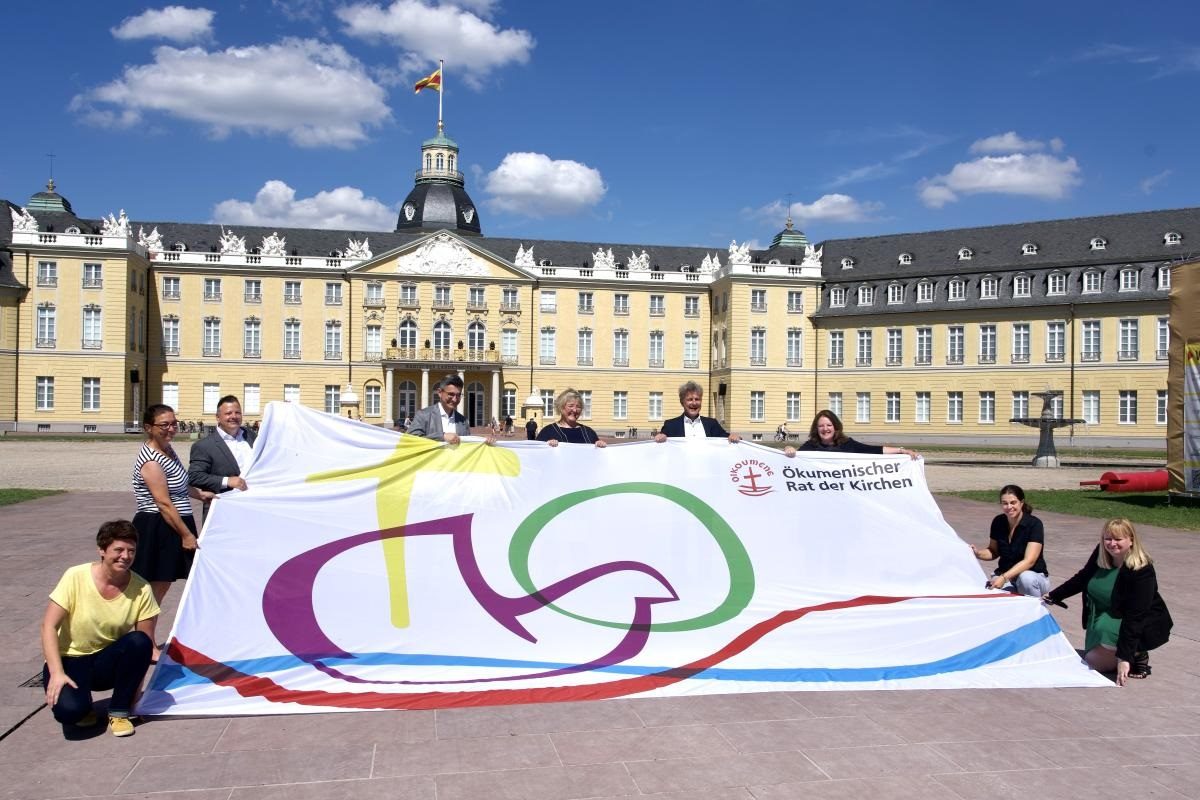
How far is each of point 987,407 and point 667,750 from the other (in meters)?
58.4

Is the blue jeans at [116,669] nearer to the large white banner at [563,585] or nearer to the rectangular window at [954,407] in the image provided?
the large white banner at [563,585]

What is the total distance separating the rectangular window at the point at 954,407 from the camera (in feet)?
197

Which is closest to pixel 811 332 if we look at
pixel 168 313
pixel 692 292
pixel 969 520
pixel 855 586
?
pixel 692 292

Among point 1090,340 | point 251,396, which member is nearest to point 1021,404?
point 1090,340

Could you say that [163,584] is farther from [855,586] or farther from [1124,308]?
[1124,308]

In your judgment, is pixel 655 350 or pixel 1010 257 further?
pixel 655 350

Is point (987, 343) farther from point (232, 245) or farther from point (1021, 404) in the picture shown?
point (232, 245)

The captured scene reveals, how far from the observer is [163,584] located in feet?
24.1

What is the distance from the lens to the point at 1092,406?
5588cm

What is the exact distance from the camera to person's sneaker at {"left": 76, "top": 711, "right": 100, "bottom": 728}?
18.6ft

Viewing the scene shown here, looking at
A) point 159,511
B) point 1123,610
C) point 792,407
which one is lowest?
point 1123,610

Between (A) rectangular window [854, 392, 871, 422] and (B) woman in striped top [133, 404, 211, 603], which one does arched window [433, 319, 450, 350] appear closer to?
(A) rectangular window [854, 392, 871, 422]

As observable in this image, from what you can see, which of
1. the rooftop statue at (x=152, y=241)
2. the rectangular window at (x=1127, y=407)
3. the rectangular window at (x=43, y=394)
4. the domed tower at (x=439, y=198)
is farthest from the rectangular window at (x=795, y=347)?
the rectangular window at (x=43, y=394)

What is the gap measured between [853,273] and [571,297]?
18.9 m
